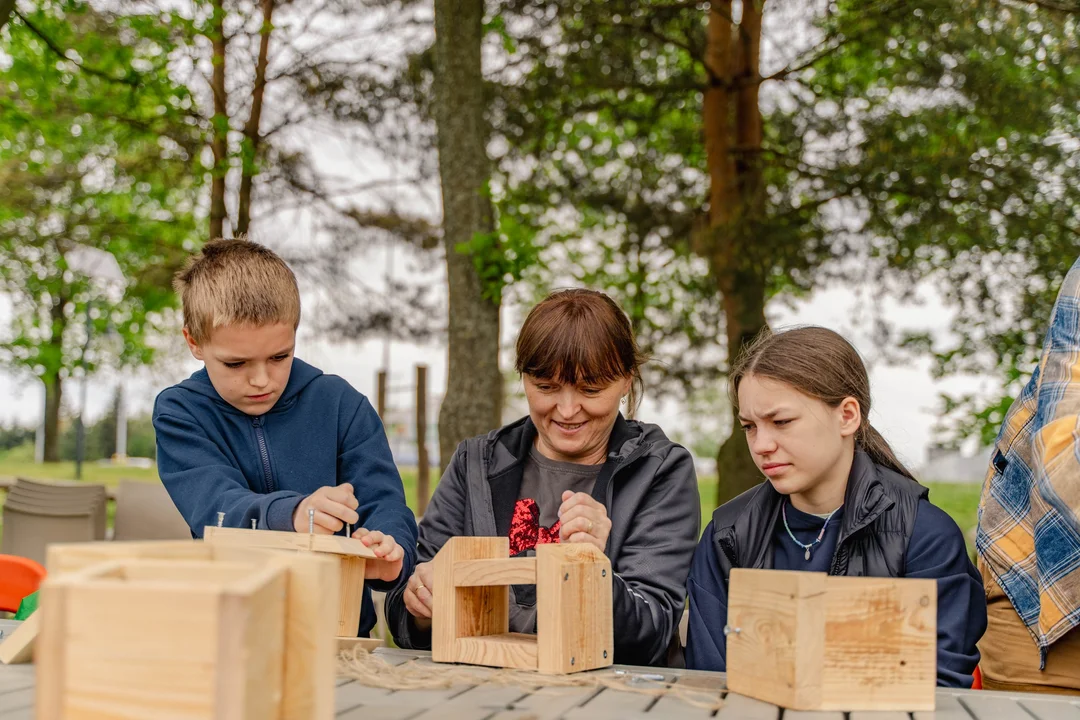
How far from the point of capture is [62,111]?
912 centimetres

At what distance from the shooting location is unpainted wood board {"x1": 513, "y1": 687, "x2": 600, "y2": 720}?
5.23 feet

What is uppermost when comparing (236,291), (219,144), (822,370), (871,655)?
(219,144)

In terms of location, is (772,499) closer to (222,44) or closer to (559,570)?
(559,570)

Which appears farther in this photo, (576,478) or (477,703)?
(576,478)

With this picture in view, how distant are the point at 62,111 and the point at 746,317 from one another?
245 inches

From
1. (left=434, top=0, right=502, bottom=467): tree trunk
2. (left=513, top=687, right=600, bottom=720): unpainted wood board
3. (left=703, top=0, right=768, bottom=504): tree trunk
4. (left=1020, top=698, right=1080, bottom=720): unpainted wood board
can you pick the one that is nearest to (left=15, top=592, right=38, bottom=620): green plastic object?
(left=513, top=687, right=600, bottom=720): unpainted wood board

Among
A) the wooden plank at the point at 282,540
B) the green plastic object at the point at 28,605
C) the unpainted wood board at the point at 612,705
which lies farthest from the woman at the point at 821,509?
the green plastic object at the point at 28,605

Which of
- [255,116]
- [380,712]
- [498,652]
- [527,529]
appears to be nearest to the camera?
[380,712]

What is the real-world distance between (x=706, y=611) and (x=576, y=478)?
52 cm

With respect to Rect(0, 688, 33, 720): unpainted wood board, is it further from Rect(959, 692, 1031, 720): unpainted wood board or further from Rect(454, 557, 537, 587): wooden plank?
Rect(959, 692, 1031, 720): unpainted wood board

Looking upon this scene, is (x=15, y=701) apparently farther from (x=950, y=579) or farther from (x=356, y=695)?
(x=950, y=579)

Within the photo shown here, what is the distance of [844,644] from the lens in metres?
1.71

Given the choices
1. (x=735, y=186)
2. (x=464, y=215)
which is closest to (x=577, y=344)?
(x=464, y=215)

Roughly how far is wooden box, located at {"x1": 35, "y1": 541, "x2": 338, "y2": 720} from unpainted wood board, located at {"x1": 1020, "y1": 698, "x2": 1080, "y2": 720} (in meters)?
1.23
